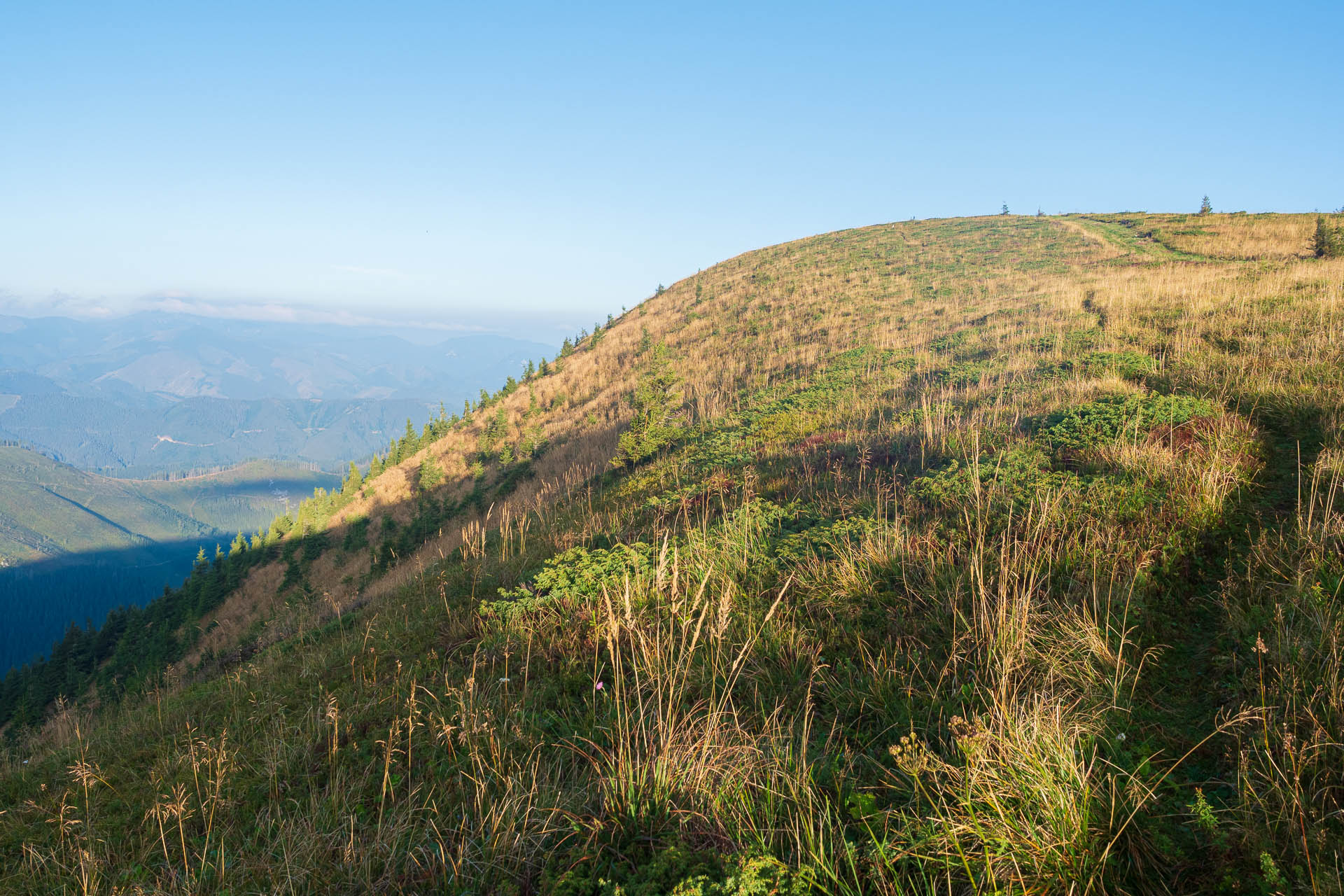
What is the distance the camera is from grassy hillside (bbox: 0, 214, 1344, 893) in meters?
2.26

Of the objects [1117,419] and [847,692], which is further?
[1117,419]

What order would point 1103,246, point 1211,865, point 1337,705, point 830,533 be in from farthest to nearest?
point 1103,246, point 830,533, point 1337,705, point 1211,865

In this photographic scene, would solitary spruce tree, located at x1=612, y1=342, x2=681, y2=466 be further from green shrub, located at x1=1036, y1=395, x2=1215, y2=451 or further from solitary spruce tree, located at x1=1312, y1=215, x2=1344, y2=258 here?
solitary spruce tree, located at x1=1312, y1=215, x2=1344, y2=258

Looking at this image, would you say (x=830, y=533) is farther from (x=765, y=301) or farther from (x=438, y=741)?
(x=765, y=301)

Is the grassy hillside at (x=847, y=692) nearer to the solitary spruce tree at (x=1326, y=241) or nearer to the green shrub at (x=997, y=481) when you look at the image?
the green shrub at (x=997, y=481)

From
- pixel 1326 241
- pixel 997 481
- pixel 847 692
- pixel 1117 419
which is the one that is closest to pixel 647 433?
pixel 997 481

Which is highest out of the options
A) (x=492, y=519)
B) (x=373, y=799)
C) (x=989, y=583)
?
(x=989, y=583)

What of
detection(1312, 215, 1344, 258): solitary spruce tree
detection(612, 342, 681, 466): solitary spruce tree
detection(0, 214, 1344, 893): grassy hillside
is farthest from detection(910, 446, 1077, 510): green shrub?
detection(1312, 215, 1344, 258): solitary spruce tree

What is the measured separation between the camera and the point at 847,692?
134 inches

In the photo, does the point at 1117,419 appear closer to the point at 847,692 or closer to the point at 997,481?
the point at 997,481

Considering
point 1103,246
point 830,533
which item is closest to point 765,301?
point 1103,246

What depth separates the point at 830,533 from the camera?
5105mm

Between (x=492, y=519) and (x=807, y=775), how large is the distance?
11915mm

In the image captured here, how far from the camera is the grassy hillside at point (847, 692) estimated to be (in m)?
2.26
